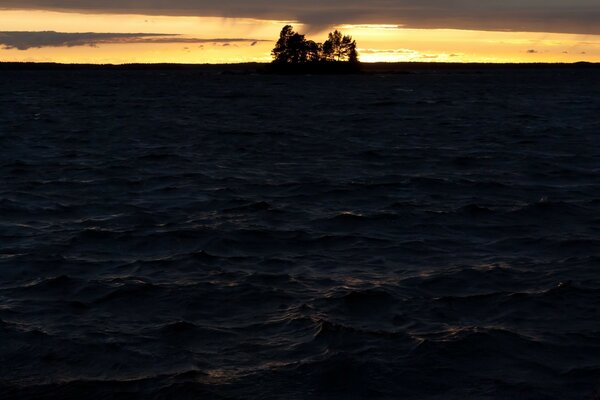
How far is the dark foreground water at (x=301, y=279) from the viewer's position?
9.22 meters

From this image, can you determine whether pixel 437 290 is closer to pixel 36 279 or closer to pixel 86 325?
pixel 86 325

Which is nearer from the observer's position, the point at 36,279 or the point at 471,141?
the point at 36,279

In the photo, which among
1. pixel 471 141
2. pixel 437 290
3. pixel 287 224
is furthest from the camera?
pixel 471 141

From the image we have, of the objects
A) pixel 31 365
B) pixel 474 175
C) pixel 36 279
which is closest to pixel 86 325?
pixel 31 365

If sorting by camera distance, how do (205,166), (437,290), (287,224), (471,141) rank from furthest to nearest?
(471,141) → (205,166) → (287,224) → (437,290)

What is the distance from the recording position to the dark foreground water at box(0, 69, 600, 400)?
9.22 metres

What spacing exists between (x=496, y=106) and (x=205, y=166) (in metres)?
51.0

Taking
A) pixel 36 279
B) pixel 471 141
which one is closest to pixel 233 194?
pixel 36 279

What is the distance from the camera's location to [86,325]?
10.9m

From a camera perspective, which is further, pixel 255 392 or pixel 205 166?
pixel 205 166

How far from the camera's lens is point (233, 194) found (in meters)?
22.0

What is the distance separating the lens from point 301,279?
13133mm

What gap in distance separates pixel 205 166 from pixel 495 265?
55.5 ft

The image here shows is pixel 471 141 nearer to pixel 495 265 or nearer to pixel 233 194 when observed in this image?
pixel 233 194
